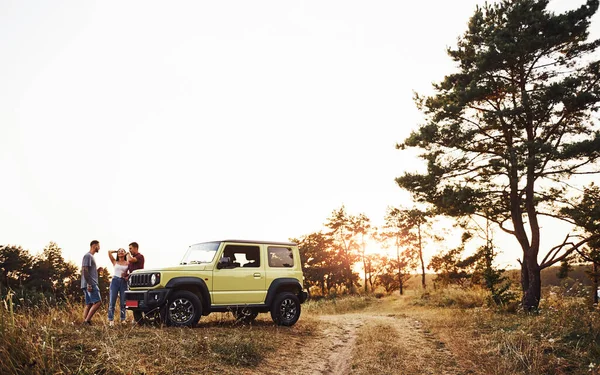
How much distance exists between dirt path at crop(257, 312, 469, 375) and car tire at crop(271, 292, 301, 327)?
796 mm

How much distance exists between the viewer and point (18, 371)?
17.8ft

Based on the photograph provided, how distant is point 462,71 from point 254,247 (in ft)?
41.0

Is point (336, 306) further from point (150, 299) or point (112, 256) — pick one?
point (150, 299)

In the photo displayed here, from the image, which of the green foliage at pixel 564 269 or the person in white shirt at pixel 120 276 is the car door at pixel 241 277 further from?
the green foliage at pixel 564 269

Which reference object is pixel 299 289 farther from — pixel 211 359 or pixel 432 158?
pixel 432 158

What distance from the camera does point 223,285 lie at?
1145 centimetres

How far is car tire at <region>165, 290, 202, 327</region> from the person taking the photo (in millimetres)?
10539

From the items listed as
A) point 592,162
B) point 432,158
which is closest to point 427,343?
point 432,158

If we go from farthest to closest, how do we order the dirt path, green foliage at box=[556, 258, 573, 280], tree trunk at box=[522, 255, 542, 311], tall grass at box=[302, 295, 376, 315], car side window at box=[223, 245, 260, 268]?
green foliage at box=[556, 258, 573, 280] → tall grass at box=[302, 295, 376, 315] → tree trunk at box=[522, 255, 542, 311] → car side window at box=[223, 245, 260, 268] → the dirt path

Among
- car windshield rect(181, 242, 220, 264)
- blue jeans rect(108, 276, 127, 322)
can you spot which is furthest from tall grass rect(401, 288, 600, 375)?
blue jeans rect(108, 276, 127, 322)

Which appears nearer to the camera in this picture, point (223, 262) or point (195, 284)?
point (195, 284)

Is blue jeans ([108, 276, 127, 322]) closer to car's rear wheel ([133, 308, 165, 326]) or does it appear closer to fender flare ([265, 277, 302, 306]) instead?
car's rear wheel ([133, 308, 165, 326])

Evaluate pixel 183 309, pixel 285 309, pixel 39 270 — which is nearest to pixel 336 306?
pixel 285 309

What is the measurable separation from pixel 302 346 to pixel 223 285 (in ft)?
8.09
